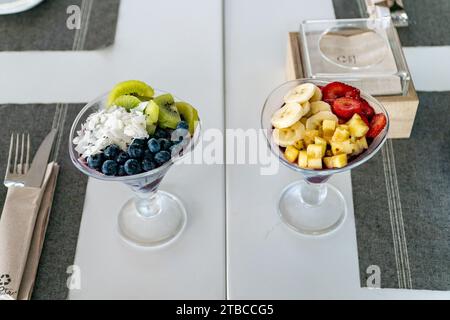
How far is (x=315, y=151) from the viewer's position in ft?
1.83

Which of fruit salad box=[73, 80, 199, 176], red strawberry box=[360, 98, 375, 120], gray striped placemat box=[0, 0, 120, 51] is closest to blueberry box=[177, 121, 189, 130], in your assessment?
fruit salad box=[73, 80, 199, 176]

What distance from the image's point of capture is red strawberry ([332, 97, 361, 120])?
58 centimetres

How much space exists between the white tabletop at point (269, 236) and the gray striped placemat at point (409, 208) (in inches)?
0.6

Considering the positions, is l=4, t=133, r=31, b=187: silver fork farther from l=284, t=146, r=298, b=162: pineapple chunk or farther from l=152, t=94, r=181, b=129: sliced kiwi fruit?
l=284, t=146, r=298, b=162: pineapple chunk

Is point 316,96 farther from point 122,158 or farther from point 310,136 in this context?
point 122,158

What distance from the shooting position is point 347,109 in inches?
22.9

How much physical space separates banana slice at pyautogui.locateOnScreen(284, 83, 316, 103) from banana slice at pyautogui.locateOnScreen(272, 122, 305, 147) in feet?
0.11

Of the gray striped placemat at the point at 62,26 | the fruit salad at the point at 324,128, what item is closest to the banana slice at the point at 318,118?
the fruit salad at the point at 324,128

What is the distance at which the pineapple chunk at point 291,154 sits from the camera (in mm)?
570

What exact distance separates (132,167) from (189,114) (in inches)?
4.3

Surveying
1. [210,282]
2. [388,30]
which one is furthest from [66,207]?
[388,30]
